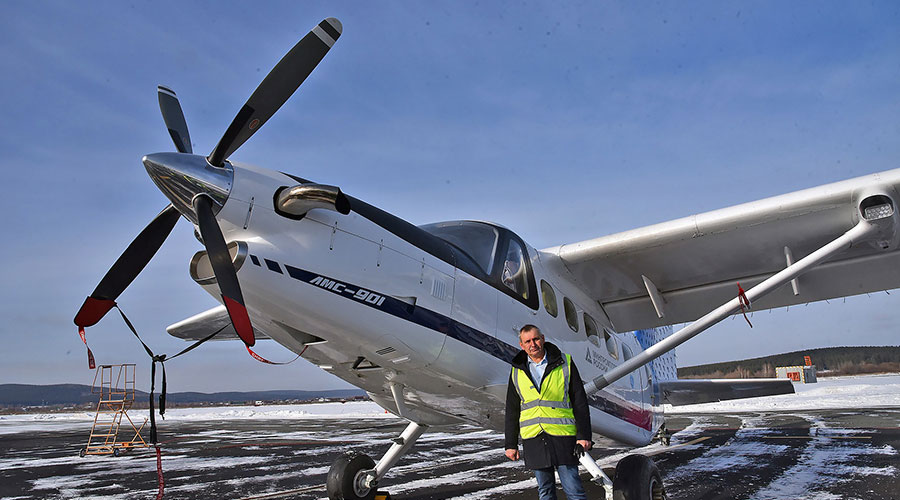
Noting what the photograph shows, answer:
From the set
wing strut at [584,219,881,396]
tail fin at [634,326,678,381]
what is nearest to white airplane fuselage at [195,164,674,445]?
wing strut at [584,219,881,396]

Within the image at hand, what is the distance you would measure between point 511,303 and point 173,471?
7246 mm

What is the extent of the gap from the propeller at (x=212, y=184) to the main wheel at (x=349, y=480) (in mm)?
2587

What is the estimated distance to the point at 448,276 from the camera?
4551 mm

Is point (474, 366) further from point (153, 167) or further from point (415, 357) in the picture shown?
point (153, 167)

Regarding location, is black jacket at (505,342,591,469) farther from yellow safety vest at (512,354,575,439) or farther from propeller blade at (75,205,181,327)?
propeller blade at (75,205,181,327)

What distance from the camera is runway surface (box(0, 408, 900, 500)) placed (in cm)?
663

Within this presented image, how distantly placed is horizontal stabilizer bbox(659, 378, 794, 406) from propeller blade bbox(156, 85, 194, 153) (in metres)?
8.97

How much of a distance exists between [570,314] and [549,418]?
2704 mm

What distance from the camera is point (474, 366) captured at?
4742 mm

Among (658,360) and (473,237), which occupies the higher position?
(473,237)

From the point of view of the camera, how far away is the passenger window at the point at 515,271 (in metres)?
5.29

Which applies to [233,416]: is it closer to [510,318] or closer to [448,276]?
[510,318]

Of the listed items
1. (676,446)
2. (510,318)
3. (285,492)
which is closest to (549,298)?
(510,318)

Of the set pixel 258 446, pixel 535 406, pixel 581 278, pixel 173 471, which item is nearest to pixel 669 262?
pixel 581 278
